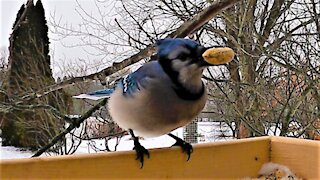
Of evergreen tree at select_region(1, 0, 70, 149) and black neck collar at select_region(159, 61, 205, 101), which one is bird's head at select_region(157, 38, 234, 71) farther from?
evergreen tree at select_region(1, 0, 70, 149)

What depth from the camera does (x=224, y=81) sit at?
2.32m

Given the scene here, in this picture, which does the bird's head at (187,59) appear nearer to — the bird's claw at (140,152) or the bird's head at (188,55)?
the bird's head at (188,55)

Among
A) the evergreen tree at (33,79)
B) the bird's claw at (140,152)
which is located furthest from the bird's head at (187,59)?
the evergreen tree at (33,79)

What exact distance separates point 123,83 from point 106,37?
6.36 feet

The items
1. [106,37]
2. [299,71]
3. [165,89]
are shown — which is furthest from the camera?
[106,37]

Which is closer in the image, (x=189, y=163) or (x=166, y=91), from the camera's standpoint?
(x=166, y=91)

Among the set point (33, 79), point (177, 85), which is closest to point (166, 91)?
point (177, 85)

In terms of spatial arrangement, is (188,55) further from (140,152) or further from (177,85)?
(140,152)

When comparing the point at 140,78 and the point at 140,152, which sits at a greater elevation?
the point at 140,78

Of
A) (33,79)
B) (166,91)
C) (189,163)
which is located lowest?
(189,163)

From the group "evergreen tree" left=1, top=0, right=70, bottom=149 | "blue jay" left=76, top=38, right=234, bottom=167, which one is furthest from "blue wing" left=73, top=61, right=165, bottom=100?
"evergreen tree" left=1, top=0, right=70, bottom=149

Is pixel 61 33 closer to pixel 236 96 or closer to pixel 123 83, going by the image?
pixel 236 96

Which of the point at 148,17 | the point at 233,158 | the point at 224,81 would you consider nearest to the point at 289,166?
the point at 233,158

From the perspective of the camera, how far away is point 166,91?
2.06 feet
